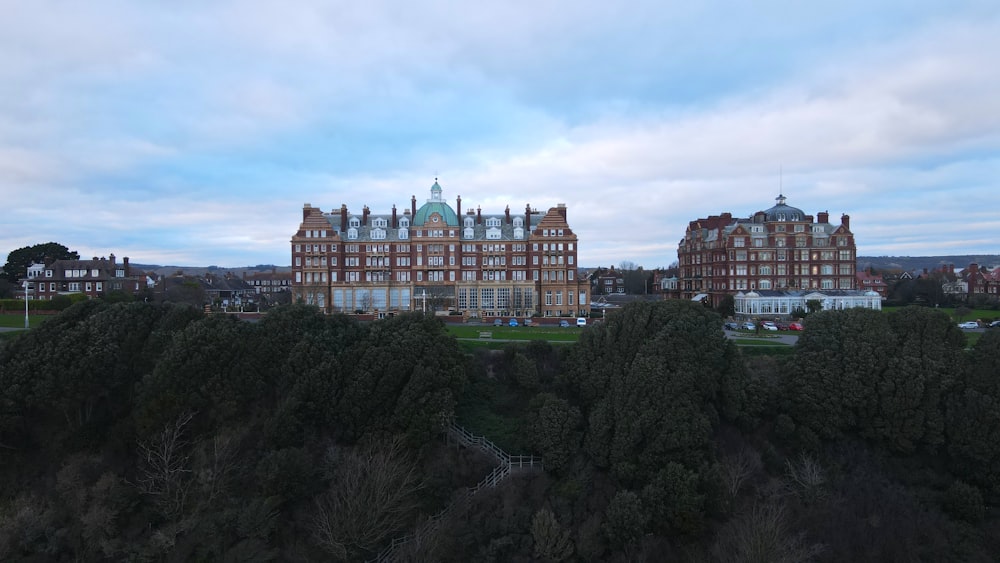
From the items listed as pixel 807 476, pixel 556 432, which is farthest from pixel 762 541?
pixel 556 432

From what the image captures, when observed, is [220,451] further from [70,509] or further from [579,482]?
[579,482]

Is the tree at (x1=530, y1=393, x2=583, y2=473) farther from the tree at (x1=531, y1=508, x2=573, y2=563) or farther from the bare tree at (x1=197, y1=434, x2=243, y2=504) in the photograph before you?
the bare tree at (x1=197, y1=434, x2=243, y2=504)

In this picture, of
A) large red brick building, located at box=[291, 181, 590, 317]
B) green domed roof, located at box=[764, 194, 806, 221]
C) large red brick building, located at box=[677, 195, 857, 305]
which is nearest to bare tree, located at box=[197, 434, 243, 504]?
large red brick building, located at box=[291, 181, 590, 317]

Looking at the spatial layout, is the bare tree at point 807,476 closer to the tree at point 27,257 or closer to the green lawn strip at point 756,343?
the green lawn strip at point 756,343

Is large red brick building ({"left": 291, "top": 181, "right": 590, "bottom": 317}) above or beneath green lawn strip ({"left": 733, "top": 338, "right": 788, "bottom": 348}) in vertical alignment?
above

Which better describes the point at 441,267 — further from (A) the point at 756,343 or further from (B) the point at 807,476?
(B) the point at 807,476

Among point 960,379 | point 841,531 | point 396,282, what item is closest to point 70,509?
point 841,531
